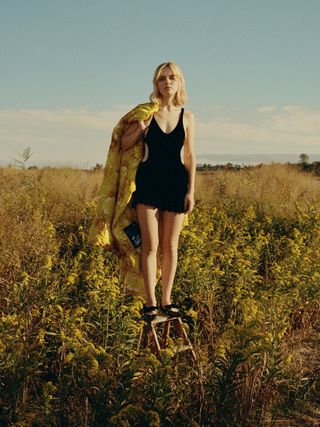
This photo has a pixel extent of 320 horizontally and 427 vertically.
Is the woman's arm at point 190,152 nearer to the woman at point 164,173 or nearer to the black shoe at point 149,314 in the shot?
the woman at point 164,173

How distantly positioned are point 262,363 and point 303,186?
972cm

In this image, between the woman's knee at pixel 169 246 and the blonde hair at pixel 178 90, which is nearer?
the blonde hair at pixel 178 90

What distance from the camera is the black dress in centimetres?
423

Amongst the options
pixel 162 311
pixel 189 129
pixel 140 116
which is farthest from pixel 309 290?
pixel 140 116

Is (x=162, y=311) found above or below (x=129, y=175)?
below

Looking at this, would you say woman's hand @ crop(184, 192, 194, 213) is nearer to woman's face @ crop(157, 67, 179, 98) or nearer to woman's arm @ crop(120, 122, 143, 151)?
woman's arm @ crop(120, 122, 143, 151)

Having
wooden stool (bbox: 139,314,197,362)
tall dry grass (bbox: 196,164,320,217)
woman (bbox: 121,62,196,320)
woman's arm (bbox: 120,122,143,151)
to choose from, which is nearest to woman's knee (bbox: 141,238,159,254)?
woman (bbox: 121,62,196,320)

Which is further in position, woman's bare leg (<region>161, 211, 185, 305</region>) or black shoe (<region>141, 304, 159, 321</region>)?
woman's bare leg (<region>161, 211, 185, 305</region>)

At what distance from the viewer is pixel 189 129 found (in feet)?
14.2

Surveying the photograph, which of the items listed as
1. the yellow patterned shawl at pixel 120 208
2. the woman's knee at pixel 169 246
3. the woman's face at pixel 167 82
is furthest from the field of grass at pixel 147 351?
the woman's face at pixel 167 82

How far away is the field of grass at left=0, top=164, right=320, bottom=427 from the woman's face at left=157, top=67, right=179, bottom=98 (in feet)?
4.93

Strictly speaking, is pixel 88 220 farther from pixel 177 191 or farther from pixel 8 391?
pixel 8 391

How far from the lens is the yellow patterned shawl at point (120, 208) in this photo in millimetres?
4375

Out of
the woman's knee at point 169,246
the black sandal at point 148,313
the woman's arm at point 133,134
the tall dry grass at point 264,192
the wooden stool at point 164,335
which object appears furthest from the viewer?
the tall dry grass at point 264,192
